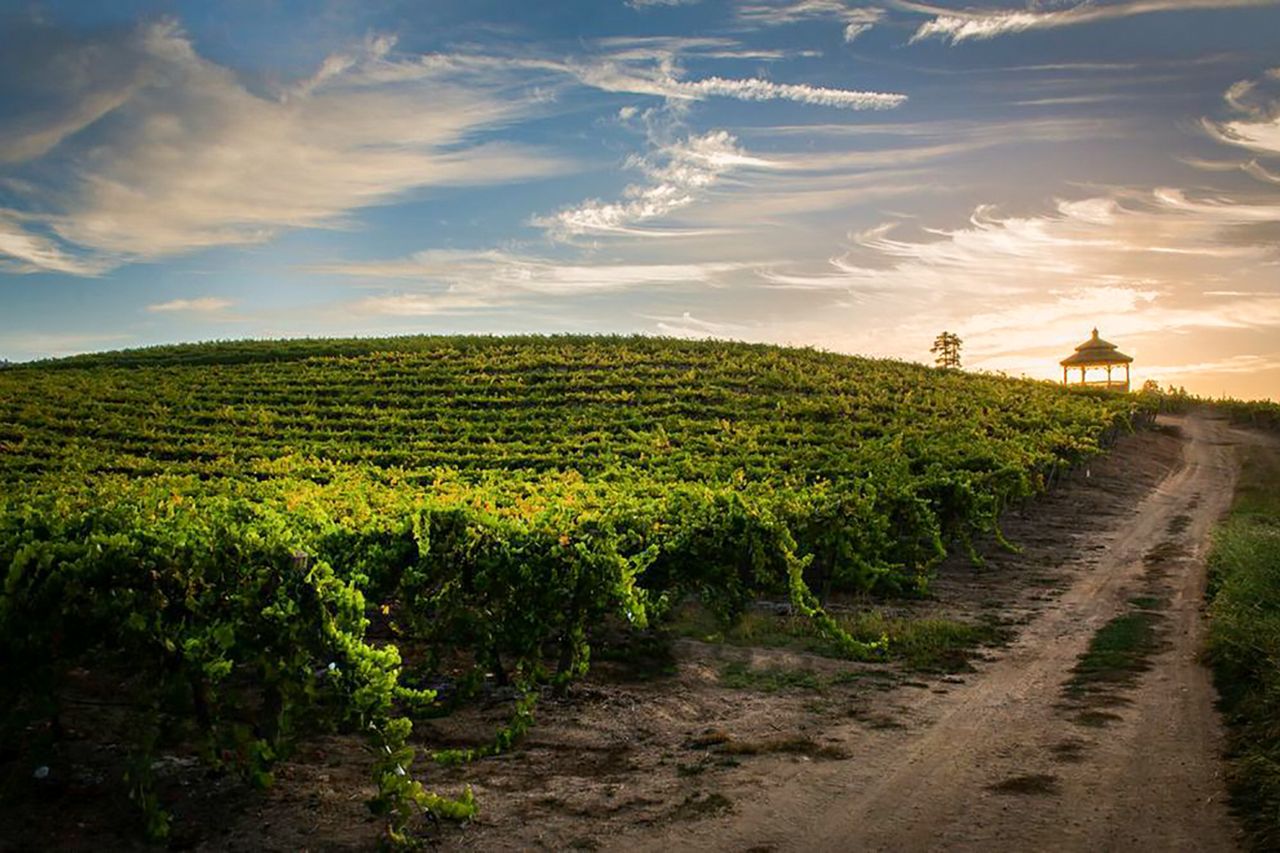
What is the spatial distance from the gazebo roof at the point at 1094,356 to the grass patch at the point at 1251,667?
5317 cm

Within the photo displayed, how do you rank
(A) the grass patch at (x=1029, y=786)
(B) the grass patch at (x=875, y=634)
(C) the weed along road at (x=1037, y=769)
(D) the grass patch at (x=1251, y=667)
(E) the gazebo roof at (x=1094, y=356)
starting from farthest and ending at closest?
(E) the gazebo roof at (x=1094, y=356)
(B) the grass patch at (x=875, y=634)
(A) the grass patch at (x=1029, y=786)
(D) the grass patch at (x=1251, y=667)
(C) the weed along road at (x=1037, y=769)

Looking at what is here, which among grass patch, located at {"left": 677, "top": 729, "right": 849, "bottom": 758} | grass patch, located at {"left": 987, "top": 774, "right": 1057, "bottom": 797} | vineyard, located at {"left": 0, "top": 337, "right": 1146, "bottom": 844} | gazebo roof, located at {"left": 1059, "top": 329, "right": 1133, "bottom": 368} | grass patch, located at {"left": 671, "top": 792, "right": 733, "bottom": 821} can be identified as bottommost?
grass patch, located at {"left": 677, "top": 729, "right": 849, "bottom": 758}

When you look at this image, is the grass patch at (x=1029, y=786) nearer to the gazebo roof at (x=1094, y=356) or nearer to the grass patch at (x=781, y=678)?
the grass patch at (x=781, y=678)

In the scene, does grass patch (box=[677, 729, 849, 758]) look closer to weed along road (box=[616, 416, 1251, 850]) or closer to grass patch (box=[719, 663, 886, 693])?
weed along road (box=[616, 416, 1251, 850])

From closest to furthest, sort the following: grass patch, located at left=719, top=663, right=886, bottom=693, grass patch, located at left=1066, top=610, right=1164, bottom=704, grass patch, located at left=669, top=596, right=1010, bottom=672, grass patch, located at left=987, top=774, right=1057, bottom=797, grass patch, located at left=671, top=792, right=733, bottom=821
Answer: grass patch, located at left=671, top=792, right=733, bottom=821, grass patch, located at left=987, top=774, right=1057, bottom=797, grass patch, located at left=719, top=663, right=886, bottom=693, grass patch, located at left=1066, top=610, right=1164, bottom=704, grass patch, located at left=669, top=596, right=1010, bottom=672

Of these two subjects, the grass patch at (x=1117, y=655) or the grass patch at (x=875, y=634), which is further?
the grass patch at (x=875, y=634)

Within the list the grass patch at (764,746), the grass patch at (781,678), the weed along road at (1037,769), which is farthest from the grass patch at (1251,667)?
the grass patch at (781,678)

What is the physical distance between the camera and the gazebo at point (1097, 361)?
65.7 m

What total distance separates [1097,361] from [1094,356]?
654 mm

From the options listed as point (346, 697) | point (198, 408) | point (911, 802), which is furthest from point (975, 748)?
point (198, 408)

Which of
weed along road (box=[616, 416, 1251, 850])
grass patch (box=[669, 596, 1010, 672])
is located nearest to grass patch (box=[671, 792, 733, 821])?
weed along road (box=[616, 416, 1251, 850])

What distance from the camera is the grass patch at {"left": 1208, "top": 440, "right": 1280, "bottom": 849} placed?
7.82 meters

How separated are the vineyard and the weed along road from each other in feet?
7.73

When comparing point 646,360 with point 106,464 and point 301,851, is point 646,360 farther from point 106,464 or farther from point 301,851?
point 301,851
